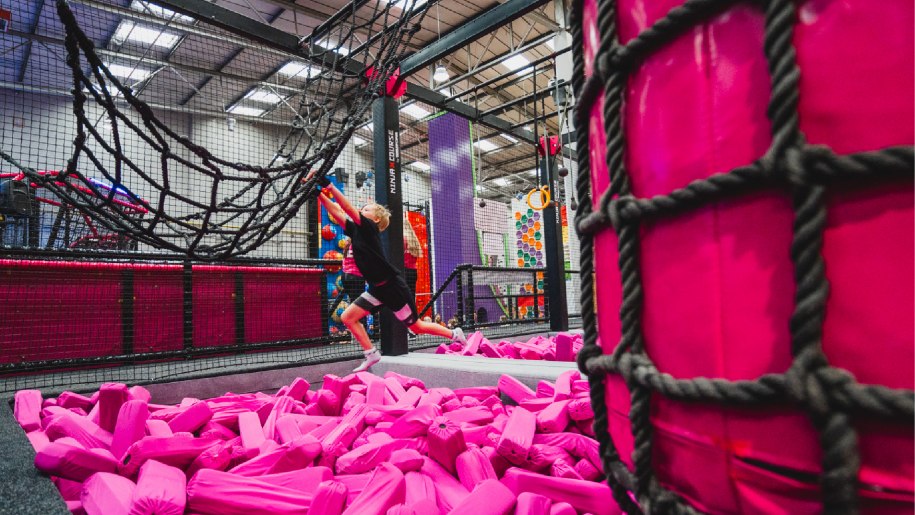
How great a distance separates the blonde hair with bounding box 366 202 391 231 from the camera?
3387mm

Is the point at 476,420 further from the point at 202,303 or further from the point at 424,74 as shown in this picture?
the point at 424,74

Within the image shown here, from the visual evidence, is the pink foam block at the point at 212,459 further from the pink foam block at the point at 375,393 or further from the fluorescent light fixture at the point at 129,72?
the fluorescent light fixture at the point at 129,72

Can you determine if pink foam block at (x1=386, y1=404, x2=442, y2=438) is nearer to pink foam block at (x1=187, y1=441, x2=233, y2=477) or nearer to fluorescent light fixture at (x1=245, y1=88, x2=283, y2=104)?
pink foam block at (x1=187, y1=441, x2=233, y2=477)

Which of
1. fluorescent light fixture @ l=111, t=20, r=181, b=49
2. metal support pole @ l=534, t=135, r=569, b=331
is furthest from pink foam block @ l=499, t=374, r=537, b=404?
fluorescent light fixture @ l=111, t=20, r=181, b=49

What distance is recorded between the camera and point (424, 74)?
11086 mm

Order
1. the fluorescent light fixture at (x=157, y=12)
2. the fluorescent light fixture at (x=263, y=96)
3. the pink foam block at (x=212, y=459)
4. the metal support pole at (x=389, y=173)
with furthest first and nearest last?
the fluorescent light fixture at (x=263, y=96) → the fluorescent light fixture at (x=157, y=12) → the metal support pole at (x=389, y=173) → the pink foam block at (x=212, y=459)

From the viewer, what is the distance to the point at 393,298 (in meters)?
3.38

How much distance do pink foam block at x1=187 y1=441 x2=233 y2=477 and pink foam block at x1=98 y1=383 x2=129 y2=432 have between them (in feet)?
1.63

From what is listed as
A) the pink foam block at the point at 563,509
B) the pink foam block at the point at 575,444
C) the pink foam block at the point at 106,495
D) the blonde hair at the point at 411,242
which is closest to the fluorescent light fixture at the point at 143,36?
the blonde hair at the point at 411,242

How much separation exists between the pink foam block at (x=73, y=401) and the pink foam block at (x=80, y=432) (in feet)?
1.88

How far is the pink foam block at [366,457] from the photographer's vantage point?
4.60 feet

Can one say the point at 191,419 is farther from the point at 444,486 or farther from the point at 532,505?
the point at 532,505

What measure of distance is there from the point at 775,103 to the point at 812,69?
36 millimetres

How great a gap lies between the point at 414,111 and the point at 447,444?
1160 centimetres
